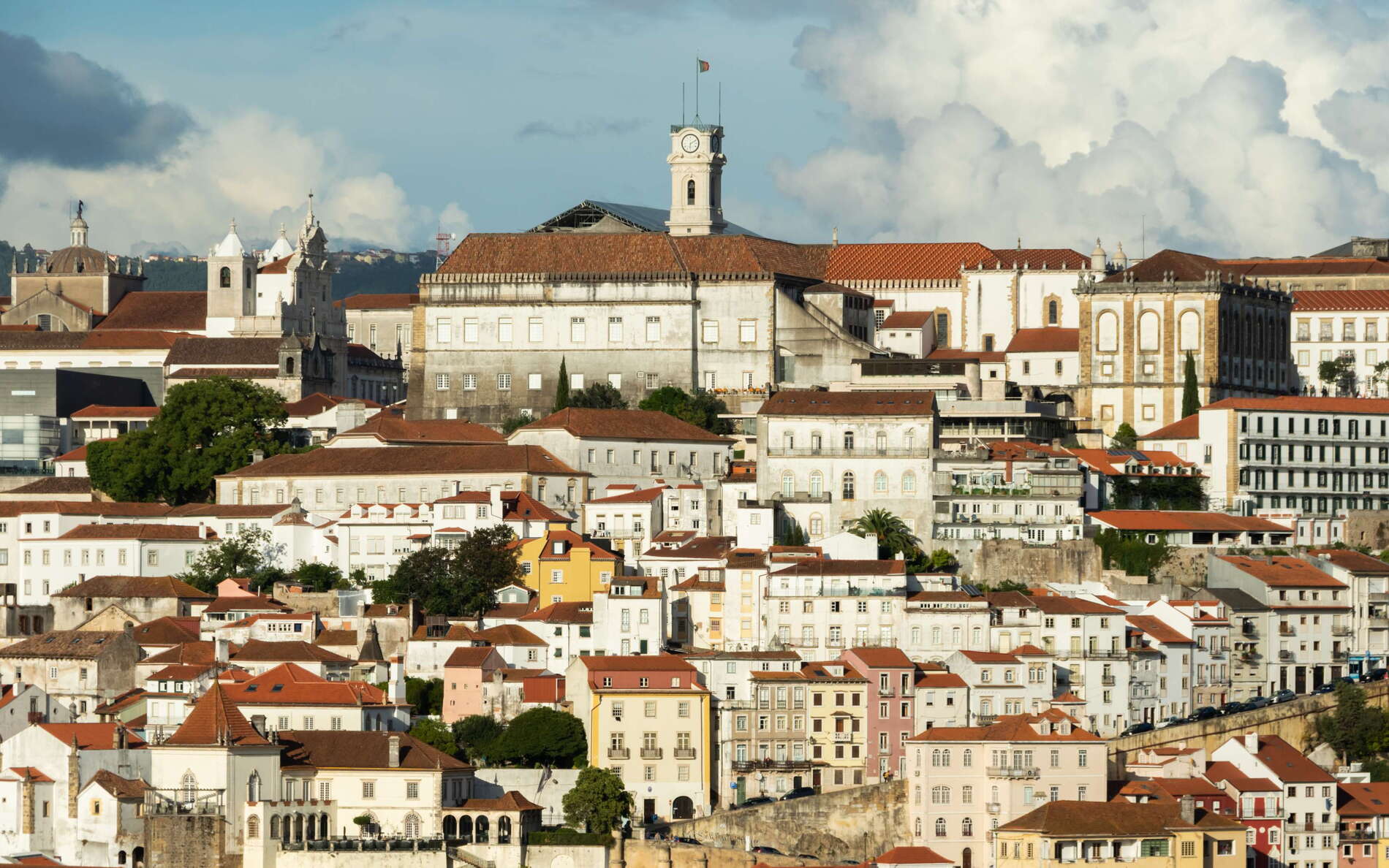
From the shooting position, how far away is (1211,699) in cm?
8106

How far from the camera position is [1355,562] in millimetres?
86250

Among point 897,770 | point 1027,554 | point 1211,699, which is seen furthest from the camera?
point 1027,554

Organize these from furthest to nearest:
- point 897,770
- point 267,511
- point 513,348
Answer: point 513,348, point 267,511, point 897,770

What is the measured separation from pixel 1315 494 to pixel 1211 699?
53.3ft

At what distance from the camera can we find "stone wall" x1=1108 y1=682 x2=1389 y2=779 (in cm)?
7662

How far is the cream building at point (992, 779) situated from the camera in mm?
71562

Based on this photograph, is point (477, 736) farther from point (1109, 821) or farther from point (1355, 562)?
point (1355, 562)

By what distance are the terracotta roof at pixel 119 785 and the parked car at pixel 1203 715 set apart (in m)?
28.3

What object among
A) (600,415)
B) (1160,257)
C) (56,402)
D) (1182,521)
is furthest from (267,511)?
(1160,257)

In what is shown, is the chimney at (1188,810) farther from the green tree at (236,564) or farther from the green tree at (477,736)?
the green tree at (236,564)

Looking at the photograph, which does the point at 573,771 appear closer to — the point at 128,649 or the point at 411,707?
the point at 411,707

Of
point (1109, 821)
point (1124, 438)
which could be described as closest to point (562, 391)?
point (1124, 438)

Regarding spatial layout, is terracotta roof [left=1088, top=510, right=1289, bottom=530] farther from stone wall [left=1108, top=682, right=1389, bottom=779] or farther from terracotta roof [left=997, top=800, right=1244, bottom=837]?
terracotta roof [left=997, top=800, right=1244, bottom=837]

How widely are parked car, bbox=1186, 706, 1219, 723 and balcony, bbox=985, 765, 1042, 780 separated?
27.4ft
